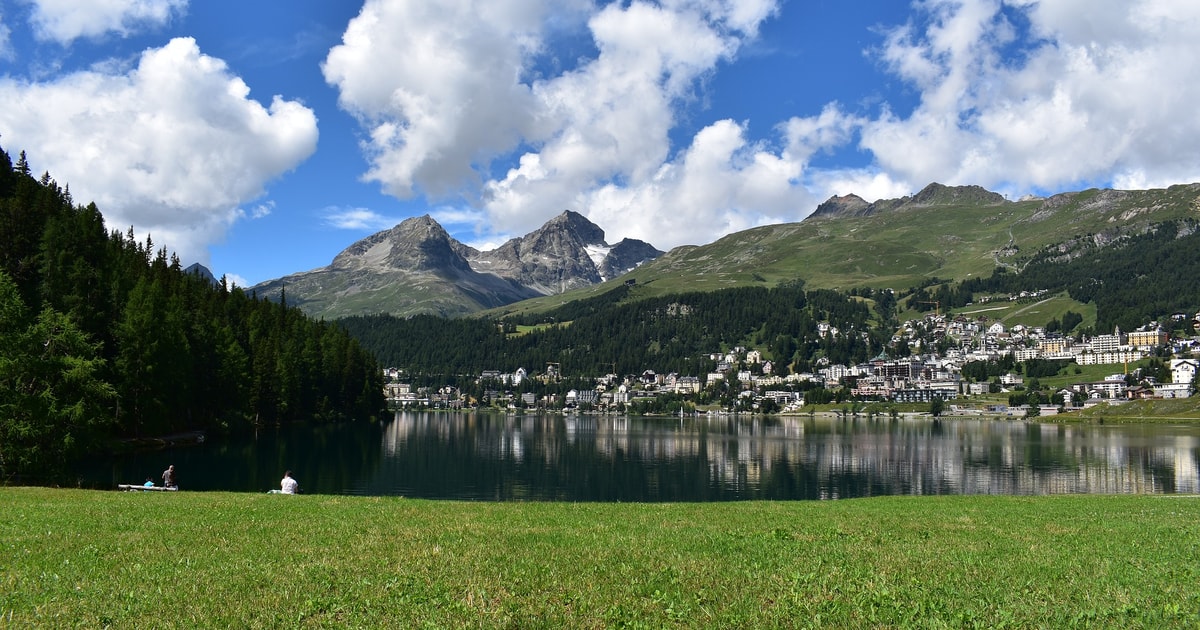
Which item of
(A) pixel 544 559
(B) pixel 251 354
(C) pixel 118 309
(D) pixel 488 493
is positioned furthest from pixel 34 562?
(B) pixel 251 354

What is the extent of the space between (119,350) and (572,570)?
81.3m

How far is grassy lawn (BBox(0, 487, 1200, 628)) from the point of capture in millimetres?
10984

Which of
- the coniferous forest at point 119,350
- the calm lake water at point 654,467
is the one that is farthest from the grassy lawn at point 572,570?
the calm lake water at point 654,467

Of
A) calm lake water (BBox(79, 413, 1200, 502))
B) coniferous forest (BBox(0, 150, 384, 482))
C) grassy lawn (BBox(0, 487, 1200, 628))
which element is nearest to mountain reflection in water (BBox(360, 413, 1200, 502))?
calm lake water (BBox(79, 413, 1200, 502))

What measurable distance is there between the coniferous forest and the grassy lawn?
74.4ft

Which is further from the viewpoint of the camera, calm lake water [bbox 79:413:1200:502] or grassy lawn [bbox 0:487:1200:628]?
calm lake water [bbox 79:413:1200:502]

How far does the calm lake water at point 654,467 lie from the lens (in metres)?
64.2

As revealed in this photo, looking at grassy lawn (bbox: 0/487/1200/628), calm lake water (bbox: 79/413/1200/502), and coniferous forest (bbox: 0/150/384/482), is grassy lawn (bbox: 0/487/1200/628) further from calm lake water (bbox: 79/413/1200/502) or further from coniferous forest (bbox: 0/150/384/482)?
calm lake water (bbox: 79/413/1200/502)

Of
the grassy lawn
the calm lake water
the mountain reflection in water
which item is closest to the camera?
the grassy lawn

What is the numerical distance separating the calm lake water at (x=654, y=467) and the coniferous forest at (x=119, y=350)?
5.98 m

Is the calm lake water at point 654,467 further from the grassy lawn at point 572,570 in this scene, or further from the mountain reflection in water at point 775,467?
the grassy lawn at point 572,570

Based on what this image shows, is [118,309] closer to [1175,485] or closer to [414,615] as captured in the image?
[414,615]

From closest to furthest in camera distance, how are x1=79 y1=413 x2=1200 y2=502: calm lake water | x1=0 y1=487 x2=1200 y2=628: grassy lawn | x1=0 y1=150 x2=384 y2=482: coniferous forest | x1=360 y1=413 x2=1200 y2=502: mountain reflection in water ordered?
x1=0 y1=487 x2=1200 y2=628: grassy lawn
x1=0 y1=150 x2=384 y2=482: coniferous forest
x1=79 y1=413 x2=1200 y2=502: calm lake water
x1=360 y1=413 x2=1200 y2=502: mountain reflection in water

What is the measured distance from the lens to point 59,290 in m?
74.0
